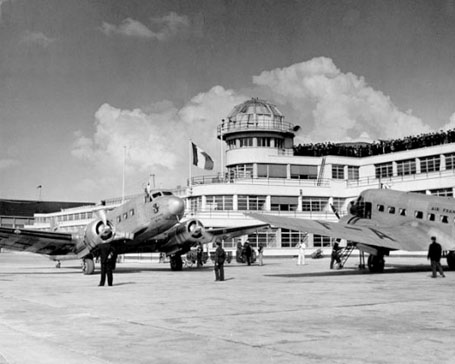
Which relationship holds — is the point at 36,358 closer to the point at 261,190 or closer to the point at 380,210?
the point at 380,210

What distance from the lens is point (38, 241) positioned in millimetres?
34031

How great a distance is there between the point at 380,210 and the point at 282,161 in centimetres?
4316

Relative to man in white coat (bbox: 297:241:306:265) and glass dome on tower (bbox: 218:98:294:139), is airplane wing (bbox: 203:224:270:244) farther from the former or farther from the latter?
glass dome on tower (bbox: 218:98:294:139)

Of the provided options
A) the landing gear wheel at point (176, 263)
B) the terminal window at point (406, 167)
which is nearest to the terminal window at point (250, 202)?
the terminal window at point (406, 167)

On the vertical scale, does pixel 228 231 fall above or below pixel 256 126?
below

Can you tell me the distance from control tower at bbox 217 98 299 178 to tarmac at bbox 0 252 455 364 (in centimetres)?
5542

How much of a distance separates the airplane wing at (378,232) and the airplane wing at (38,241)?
45.7ft

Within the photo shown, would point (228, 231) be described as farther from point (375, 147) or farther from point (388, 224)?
point (375, 147)

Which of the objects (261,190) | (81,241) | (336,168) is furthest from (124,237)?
(336,168)

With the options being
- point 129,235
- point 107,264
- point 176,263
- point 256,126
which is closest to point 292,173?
point 256,126

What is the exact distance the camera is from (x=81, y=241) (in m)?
34.2

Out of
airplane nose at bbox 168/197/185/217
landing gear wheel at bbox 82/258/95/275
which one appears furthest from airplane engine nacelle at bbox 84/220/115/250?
airplane nose at bbox 168/197/185/217

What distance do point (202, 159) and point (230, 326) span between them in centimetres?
5145

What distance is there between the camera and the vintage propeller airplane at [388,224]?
27250 millimetres
